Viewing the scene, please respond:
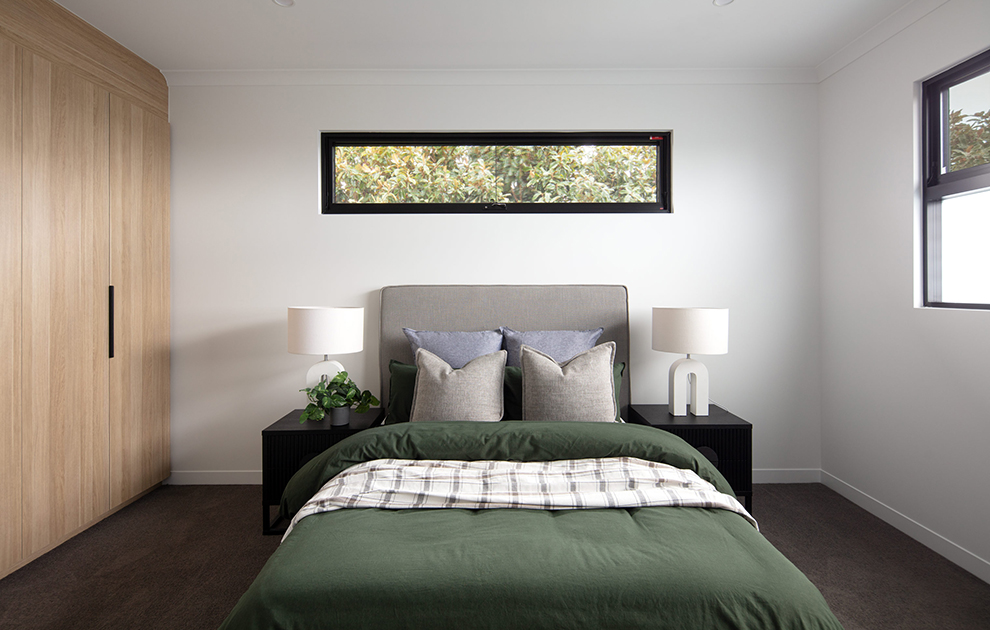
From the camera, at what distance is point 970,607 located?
2.07 metres

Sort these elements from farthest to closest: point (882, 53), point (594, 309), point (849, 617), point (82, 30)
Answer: point (594, 309), point (882, 53), point (82, 30), point (849, 617)

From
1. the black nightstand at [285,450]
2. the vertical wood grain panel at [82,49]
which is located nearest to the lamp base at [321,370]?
the black nightstand at [285,450]

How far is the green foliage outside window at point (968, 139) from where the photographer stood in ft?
7.88

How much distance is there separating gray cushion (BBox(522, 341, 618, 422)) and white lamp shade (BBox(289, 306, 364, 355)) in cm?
100

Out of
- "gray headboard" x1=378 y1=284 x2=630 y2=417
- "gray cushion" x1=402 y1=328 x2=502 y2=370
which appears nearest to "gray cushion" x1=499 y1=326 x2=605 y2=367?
"gray cushion" x1=402 y1=328 x2=502 y2=370

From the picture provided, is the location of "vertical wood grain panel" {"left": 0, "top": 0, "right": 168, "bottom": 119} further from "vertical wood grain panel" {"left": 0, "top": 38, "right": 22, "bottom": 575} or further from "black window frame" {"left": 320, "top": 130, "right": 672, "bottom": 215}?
"black window frame" {"left": 320, "top": 130, "right": 672, "bottom": 215}

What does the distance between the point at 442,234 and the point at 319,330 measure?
3.40ft

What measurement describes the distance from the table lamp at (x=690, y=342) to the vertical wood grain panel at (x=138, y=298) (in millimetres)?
3040

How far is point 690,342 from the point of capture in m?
2.88

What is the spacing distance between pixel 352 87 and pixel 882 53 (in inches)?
121

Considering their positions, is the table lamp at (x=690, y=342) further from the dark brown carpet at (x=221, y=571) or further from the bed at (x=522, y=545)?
the bed at (x=522, y=545)

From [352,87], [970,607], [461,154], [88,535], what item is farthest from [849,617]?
[352,87]

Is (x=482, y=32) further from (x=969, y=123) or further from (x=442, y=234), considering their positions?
(x=969, y=123)

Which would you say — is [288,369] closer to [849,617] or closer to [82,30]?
[82,30]
